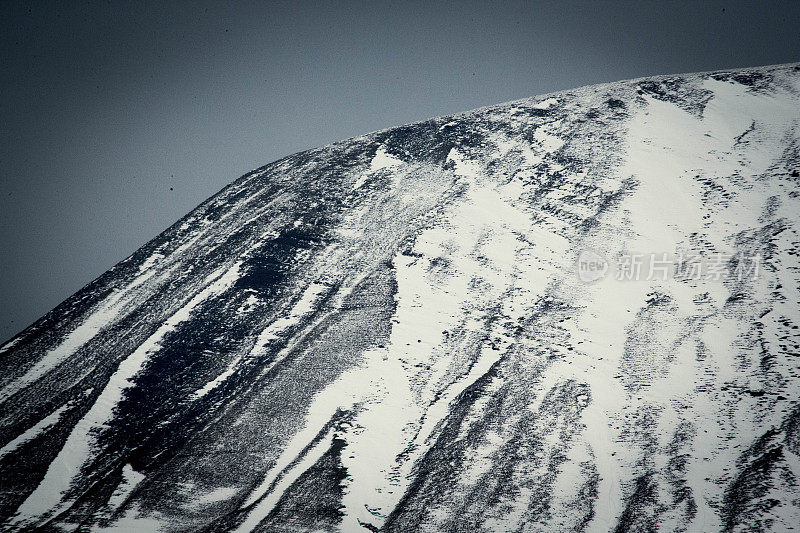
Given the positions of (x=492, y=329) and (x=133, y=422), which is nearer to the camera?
(x=133, y=422)

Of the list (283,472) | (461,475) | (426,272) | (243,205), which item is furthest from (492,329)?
(243,205)

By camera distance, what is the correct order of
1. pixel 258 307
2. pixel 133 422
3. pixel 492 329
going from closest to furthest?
pixel 133 422 → pixel 492 329 → pixel 258 307

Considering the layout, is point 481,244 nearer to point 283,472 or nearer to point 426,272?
point 426,272

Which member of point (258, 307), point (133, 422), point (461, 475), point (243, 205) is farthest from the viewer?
point (243, 205)

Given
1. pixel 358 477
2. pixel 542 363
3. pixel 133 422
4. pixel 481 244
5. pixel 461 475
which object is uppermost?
pixel 481 244

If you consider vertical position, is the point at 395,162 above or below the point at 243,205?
above

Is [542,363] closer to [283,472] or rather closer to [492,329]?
[492,329]
